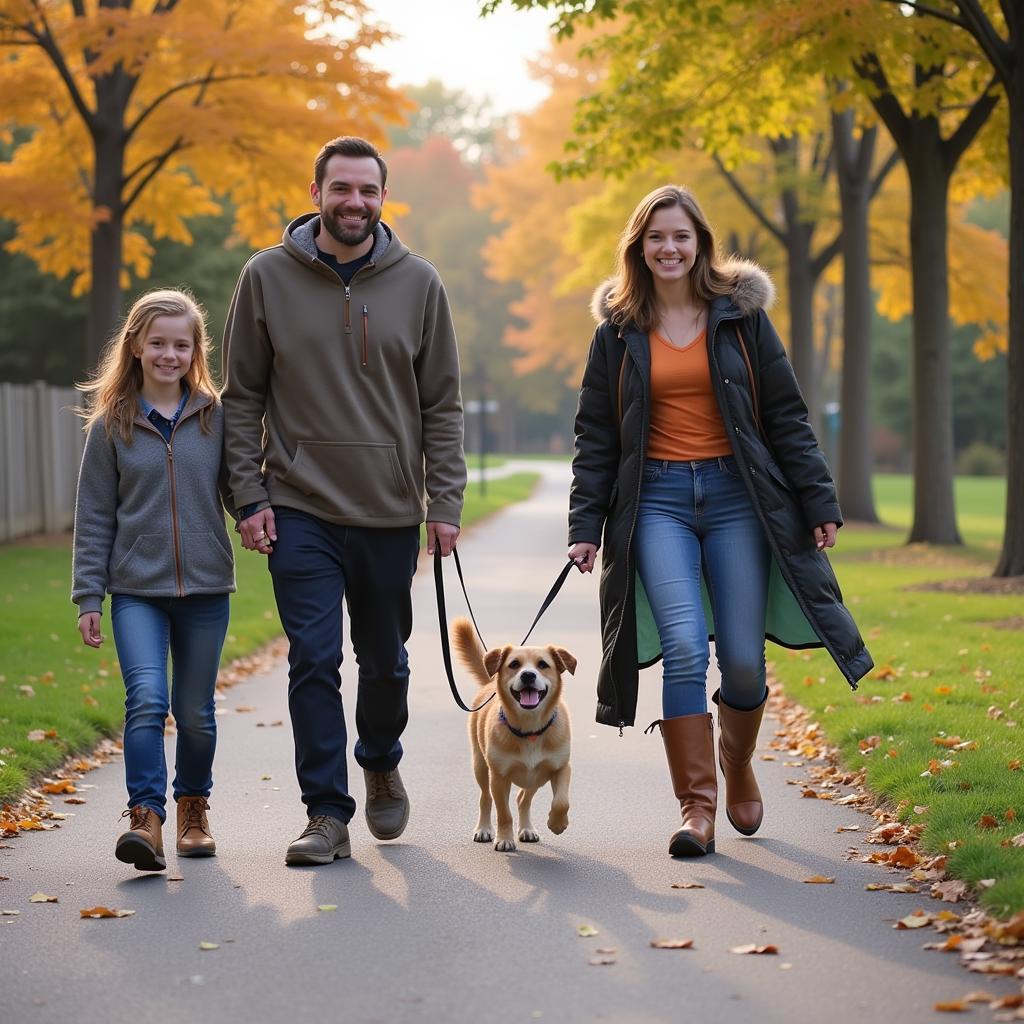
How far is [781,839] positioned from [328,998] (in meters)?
2.44

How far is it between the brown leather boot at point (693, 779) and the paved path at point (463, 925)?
78mm

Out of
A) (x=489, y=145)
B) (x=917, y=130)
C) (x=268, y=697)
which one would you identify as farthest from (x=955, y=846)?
(x=489, y=145)

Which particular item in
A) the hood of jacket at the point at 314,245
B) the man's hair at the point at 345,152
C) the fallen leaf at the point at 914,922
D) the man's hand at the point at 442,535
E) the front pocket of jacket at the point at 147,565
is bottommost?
the fallen leaf at the point at 914,922

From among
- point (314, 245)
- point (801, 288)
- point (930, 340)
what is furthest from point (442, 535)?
point (801, 288)

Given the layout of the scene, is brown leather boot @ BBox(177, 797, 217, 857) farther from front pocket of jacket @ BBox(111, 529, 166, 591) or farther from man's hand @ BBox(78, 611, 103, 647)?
front pocket of jacket @ BBox(111, 529, 166, 591)

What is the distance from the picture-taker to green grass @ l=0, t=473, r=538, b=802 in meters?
7.79

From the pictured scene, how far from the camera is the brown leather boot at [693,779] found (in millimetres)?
5828

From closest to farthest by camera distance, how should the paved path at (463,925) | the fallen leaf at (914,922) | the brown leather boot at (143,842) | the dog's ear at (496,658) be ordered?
the paved path at (463,925)
the fallen leaf at (914,922)
the brown leather boot at (143,842)
the dog's ear at (496,658)

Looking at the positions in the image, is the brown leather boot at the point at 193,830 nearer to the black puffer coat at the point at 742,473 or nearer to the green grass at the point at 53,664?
the green grass at the point at 53,664

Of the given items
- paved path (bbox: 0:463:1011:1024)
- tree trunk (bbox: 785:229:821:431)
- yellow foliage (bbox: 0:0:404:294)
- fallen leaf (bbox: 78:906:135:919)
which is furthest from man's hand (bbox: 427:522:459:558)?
tree trunk (bbox: 785:229:821:431)

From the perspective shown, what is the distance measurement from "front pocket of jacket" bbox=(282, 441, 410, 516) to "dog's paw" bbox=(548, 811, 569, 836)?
50.8 inches

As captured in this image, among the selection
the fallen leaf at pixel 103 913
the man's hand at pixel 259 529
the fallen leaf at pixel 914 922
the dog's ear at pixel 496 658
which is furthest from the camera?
the dog's ear at pixel 496 658

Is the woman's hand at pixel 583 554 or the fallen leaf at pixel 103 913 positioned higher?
the woman's hand at pixel 583 554

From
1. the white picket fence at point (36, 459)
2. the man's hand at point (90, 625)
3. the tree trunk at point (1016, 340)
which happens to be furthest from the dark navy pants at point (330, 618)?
the white picket fence at point (36, 459)
